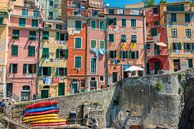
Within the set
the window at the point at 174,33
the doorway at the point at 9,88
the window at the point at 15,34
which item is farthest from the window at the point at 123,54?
the doorway at the point at 9,88

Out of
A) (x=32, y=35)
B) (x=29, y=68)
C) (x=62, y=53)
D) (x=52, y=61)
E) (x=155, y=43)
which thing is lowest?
(x=29, y=68)

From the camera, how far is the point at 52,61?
47.2 metres

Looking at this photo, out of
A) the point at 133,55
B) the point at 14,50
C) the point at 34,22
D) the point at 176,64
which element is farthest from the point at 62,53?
the point at 176,64

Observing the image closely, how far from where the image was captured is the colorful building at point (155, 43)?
5150cm

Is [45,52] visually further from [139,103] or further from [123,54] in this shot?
[139,103]

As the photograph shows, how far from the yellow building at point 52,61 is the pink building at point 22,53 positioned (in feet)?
3.82

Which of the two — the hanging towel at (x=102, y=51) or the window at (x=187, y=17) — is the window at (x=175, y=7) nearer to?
the window at (x=187, y=17)

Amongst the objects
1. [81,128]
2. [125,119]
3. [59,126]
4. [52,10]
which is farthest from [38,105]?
[52,10]

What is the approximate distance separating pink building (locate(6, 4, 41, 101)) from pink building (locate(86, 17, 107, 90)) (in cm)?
925

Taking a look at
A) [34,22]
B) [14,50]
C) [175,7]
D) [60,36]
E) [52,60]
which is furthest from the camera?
[175,7]

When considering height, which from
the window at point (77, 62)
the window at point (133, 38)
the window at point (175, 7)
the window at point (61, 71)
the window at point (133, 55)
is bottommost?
the window at point (61, 71)

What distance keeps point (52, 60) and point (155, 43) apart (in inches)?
771

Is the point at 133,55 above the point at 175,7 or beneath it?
beneath

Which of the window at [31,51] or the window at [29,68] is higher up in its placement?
the window at [31,51]
